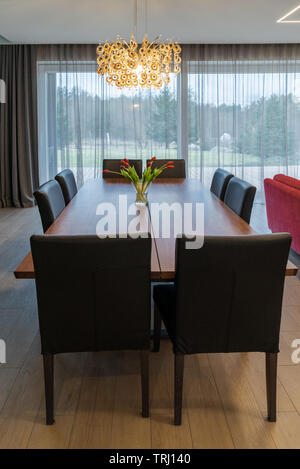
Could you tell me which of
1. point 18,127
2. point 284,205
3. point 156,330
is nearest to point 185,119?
point 18,127

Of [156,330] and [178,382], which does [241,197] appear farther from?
[178,382]

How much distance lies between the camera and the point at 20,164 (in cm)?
652

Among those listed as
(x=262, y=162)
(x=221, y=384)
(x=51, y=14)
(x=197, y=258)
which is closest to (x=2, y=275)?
(x=221, y=384)

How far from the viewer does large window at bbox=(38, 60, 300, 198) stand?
6.52 m

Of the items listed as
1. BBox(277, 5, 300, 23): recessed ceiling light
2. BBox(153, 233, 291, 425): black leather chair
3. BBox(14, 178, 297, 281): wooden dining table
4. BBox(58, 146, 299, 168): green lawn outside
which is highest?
BBox(277, 5, 300, 23): recessed ceiling light

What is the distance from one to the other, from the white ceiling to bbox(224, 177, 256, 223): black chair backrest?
210cm

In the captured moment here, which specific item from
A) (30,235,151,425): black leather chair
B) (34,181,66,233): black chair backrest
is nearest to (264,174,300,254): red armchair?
(34,181,66,233): black chair backrest

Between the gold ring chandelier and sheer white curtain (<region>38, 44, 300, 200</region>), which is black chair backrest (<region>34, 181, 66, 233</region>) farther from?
sheer white curtain (<region>38, 44, 300, 200</region>)

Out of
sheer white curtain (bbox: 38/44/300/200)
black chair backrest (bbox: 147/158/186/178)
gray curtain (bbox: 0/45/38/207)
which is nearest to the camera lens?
black chair backrest (bbox: 147/158/186/178)

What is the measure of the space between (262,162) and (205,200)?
3.82 m

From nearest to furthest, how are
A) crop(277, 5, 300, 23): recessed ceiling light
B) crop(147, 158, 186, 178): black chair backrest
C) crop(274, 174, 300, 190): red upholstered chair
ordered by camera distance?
crop(274, 174, 300, 190): red upholstered chair → crop(277, 5, 300, 23): recessed ceiling light → crop(147, 158, 186, 178): black chair backrest

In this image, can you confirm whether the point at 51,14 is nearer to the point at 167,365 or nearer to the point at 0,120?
the point at 0,120

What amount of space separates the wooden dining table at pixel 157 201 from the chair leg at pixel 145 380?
1.10 ft

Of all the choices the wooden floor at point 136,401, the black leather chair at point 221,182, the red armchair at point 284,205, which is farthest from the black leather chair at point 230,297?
the red armchair at point 284,205
